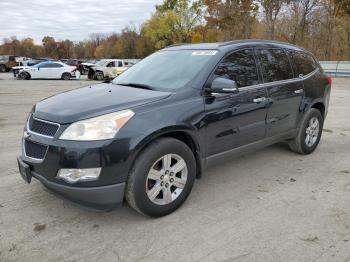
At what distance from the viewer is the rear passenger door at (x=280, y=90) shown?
15.6ft

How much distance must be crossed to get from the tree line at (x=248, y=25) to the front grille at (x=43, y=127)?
104 feet

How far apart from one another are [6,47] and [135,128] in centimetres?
12666

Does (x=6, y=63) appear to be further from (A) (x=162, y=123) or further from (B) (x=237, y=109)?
(A) (x=162, y=123)

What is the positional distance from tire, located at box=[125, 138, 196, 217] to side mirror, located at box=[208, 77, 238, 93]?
0.72 metres

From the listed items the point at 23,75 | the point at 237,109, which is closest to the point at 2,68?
the point at 23,75

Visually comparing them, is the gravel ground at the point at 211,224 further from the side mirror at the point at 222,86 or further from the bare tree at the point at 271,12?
the bare tree at the point at 271,12

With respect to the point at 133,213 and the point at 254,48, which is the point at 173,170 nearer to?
the point at 133,213

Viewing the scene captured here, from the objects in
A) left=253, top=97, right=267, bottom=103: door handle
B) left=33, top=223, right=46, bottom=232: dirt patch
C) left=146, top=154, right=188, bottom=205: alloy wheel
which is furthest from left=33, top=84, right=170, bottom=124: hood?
left=253, top=97, right=267, bottom=103: door handle

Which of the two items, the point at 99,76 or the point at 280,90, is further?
the point at 99,76

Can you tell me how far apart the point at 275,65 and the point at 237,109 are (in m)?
1.22

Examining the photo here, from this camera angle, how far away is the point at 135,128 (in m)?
3.28

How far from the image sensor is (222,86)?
3834 mm

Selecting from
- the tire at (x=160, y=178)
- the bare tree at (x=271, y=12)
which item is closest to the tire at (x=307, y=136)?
the tire at (x=160, y=178)

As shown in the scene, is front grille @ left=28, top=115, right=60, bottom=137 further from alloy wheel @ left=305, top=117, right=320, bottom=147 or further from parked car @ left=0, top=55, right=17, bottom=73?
parked car @ left=0, top=55, right=17, bottom=73
